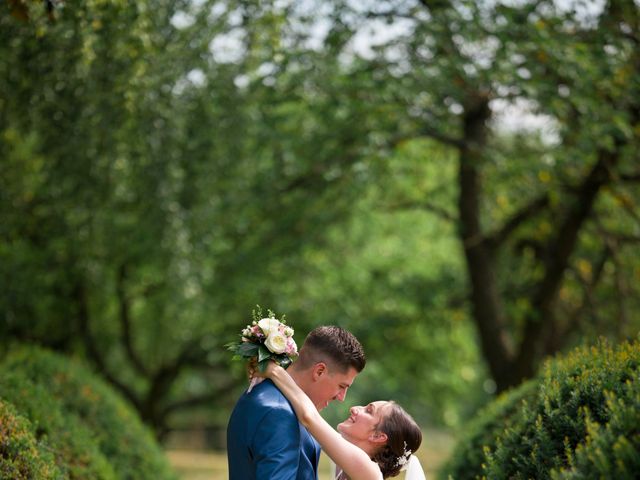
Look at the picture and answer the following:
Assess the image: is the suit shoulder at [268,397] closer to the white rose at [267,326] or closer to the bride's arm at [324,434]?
the bride's arm at [324,434]

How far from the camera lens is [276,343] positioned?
437cm

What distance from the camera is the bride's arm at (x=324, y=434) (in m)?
4.21

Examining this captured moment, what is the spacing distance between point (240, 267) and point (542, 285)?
518cm

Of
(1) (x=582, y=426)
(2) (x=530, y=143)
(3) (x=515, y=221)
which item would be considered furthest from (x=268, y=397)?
(2) (x=530, y=143)

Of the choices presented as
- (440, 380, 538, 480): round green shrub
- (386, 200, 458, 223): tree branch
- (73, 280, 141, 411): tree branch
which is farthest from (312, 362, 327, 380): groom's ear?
(73, 280, 141, 411): tree branch

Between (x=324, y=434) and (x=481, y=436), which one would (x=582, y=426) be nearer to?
(x=324, y=434)

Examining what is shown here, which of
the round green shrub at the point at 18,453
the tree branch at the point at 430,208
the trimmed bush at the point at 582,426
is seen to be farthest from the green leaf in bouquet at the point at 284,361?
the tree branch at the point at 430,208

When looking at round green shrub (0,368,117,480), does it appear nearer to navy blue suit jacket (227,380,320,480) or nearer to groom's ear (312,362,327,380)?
navy blue suit jacket (227,380,320,480)

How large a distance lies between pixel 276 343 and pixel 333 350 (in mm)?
303

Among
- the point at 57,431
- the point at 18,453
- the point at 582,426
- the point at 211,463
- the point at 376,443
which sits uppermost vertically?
the point at 582,426

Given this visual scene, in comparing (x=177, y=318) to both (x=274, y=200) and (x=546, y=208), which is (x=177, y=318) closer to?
(x=274, y=200)

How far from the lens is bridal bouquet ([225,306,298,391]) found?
14.3 ft

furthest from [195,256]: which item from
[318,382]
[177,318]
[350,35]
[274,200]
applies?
[318,382]

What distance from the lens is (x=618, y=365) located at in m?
4.36
